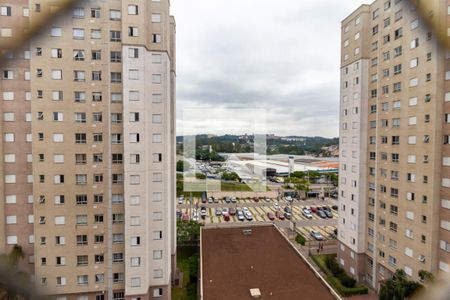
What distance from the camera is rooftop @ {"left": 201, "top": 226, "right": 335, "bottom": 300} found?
6.51 m

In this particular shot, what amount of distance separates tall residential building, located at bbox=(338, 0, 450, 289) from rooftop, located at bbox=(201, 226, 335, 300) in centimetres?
355

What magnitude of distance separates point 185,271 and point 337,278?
650 centimetres

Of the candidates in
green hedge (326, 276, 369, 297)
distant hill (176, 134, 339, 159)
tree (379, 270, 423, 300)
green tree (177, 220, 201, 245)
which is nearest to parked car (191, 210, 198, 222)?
green tree (177, 220, 201, 245)

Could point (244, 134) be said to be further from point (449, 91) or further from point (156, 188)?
point (449, 91)

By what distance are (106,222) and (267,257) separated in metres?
5.32

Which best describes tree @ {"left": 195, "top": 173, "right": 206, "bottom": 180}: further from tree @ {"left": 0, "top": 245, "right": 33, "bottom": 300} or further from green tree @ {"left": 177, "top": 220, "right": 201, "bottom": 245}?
tree @ {"left": 0, "top": 245, "right": 33, "bottom": 300}

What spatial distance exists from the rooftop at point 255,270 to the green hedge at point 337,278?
9.12ft

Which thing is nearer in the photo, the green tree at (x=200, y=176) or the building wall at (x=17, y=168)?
the building wall at (x=17, y=168)

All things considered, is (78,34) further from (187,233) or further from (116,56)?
(187,233)

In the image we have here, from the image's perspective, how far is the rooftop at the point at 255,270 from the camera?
6512 mm

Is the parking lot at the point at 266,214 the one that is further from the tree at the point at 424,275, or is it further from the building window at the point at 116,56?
the building window at the point at 116,56

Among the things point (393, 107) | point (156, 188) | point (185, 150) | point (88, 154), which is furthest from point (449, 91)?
point (185, 150)

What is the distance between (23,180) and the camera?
315 inches

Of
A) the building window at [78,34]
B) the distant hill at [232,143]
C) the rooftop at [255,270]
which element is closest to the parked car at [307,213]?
the distant hill at [232,143]
